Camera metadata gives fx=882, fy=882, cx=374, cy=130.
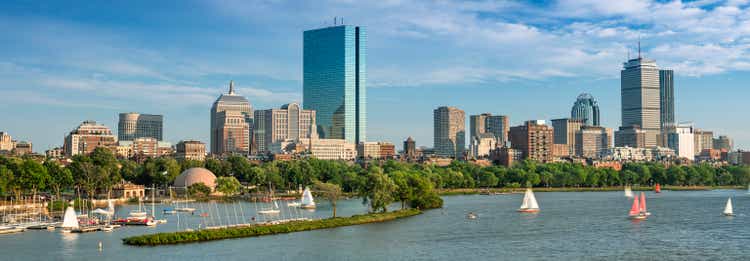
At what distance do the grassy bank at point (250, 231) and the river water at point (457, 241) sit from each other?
2358 mm

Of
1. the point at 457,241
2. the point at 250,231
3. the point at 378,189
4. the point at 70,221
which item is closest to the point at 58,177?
the point at 70,221

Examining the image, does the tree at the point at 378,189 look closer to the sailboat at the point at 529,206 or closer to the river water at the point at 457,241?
the river water at the point at 457,241

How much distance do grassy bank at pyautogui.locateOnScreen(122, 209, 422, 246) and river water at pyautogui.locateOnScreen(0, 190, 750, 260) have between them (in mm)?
2358

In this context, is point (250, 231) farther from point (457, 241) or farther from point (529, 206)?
point (529, 206)

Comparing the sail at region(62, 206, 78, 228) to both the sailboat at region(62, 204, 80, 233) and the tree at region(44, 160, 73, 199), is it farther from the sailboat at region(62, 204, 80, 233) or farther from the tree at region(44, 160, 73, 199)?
the tree at region(44, 160, 73, 199)

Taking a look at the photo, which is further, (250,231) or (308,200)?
(308,200)

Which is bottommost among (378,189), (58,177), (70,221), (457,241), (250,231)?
(457,241)

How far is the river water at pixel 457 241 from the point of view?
92.4m

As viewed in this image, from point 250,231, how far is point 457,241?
2572cm

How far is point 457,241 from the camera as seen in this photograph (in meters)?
106

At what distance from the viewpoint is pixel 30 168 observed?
166625mm

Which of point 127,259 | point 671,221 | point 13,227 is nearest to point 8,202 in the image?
point 13,227

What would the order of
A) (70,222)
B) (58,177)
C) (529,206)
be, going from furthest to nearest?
1. (58,177)
2. (529,206)
3. (70,222)

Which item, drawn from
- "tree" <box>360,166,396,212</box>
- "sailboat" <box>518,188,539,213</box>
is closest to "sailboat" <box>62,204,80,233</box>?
"tree" <box>360,166,396,212</box>
